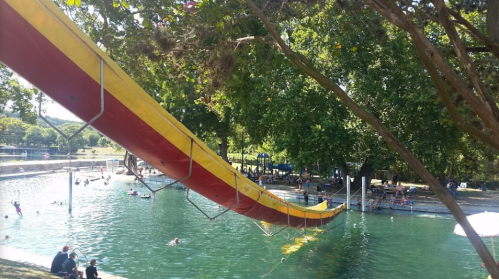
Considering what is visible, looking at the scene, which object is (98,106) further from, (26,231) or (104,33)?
(26,231)

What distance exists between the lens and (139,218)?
21.6 m

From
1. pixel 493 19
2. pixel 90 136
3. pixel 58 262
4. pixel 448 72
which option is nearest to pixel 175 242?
pixel 58 262

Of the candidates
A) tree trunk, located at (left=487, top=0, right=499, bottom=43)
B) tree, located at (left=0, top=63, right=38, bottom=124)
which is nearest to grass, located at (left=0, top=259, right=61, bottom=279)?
tree trunk, located at (left=487, top=0, right=499, bottom=43)

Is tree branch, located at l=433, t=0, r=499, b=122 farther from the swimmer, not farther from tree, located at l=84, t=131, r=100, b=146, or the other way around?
the swimmer

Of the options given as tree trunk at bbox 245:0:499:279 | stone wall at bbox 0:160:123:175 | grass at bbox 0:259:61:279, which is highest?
tree trunk at bbox 245:0:499:279

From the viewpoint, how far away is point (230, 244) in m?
16.3

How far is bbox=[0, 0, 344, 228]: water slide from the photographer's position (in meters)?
2.72

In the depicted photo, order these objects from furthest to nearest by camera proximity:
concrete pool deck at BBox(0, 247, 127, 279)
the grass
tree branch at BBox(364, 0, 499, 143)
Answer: concrete pool deck at BBox(0, 247, 127, 279)
the grass
tree branch at BBox(364, 0, 499, 143)

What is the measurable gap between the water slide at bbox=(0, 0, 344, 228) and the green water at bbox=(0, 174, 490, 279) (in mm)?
5625

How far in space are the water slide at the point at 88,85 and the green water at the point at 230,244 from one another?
18.5 feet

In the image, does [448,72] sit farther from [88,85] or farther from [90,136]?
[90,136]

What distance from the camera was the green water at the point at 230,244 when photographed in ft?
43.0

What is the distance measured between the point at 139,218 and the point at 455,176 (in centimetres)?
3438

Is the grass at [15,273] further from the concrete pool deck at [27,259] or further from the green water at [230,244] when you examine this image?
the green water at [230,244]
